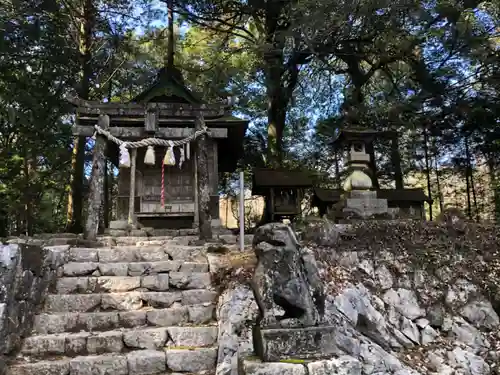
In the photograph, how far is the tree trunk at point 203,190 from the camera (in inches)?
367

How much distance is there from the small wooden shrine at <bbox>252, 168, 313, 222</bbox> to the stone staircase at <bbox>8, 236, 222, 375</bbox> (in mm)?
6312

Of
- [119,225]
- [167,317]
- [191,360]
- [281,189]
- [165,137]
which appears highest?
[165,137]

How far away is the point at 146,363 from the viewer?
15.2 feet

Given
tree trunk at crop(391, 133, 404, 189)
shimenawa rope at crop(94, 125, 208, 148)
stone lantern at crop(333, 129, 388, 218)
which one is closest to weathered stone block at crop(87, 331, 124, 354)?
shimenawa rope at crop(94, 125, 208, 148)

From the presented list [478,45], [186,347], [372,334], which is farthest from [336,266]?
[478,45]

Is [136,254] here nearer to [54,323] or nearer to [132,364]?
[54,323]

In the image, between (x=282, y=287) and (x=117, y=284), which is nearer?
(x=282, y=287)

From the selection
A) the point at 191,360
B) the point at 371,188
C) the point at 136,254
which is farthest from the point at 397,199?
the point at 191,360

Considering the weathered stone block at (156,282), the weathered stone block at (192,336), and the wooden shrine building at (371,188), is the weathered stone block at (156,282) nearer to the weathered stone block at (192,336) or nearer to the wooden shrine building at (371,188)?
the weathered stone block at (192,336)

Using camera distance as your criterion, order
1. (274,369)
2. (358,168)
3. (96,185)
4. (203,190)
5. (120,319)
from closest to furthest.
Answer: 1. (274,369)
2. (120,319)
3. (96,185)
4. (203,190)
5. (358,168)

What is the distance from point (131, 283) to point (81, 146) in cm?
999

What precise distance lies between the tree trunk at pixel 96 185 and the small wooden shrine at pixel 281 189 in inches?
199

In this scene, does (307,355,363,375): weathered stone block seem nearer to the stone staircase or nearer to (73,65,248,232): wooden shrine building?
the stone staircase

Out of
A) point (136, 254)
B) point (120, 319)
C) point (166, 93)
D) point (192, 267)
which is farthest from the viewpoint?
point (166, 93)
